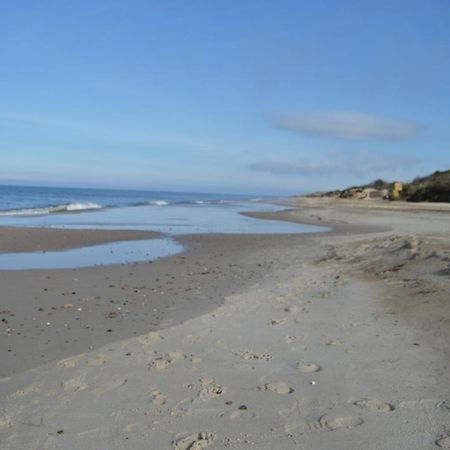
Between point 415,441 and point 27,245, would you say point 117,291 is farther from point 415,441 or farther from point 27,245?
point 27,245

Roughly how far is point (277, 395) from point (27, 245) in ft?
46.4

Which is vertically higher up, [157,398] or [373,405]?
[373,405]

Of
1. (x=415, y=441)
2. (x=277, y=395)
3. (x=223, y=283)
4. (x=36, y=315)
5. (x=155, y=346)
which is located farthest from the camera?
(x=223, y=283)

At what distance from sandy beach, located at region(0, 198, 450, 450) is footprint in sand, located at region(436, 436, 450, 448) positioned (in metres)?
0.01

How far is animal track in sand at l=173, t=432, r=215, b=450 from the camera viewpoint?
12.0ft

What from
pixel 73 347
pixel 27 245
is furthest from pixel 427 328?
pixel 27 245

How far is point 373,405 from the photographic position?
4.16 metres

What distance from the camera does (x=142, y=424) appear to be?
4.03 m

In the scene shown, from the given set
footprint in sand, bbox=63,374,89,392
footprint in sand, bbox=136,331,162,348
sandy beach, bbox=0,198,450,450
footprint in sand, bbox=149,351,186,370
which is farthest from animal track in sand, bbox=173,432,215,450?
footprint in sand, bbox=136,331,162,348

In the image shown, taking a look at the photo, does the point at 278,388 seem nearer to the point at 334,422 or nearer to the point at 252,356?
the point at 334,422

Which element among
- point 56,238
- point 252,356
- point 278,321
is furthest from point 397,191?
point 252,356

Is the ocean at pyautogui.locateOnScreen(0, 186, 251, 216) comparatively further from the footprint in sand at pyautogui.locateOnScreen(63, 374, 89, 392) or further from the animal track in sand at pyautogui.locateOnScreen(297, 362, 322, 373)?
the animal track in sand at pyautogui.locateOnScreen(297, 362, 322, 373)

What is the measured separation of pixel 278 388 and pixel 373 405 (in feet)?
2.80

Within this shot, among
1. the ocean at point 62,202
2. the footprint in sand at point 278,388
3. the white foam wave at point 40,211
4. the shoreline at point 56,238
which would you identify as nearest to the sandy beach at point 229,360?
the footprint in sand at point 278,388
